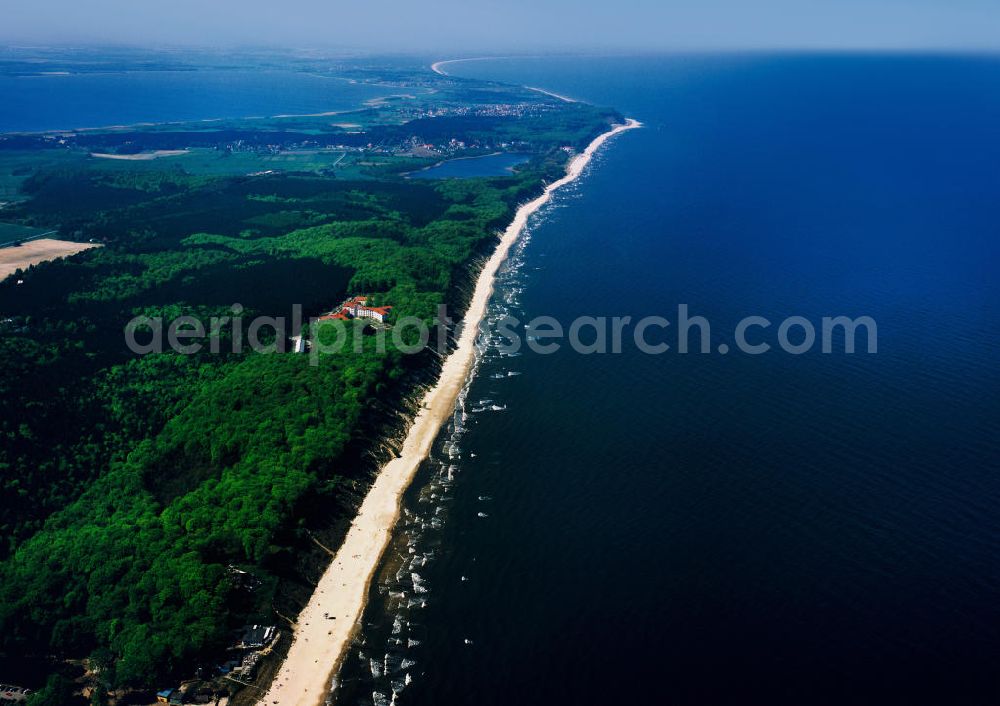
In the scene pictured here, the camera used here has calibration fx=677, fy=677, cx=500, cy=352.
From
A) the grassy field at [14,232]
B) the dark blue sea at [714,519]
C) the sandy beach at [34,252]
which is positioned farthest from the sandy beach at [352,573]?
the grassy field at [14,232]

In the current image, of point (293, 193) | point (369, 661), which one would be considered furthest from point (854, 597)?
point (293, 193)

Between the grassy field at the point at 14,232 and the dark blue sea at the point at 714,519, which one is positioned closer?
the dark blue sea at the point at 714,519

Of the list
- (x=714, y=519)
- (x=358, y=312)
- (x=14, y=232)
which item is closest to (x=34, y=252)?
(x=14, y=232)

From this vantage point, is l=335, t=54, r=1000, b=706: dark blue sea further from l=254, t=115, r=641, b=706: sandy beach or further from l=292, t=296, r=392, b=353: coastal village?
l=292, t=296, r=392, b=353: coastal village

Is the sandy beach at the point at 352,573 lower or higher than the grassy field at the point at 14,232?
lower

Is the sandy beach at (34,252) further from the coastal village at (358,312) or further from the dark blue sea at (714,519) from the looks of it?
the dark blue sea at (714,519)

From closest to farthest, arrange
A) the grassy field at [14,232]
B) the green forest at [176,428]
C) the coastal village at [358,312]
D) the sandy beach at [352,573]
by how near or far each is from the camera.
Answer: the sandy beach at [352,573] → the green forest at [176,428] → the coastal village at [358,312] → the grassy field at [14,232]

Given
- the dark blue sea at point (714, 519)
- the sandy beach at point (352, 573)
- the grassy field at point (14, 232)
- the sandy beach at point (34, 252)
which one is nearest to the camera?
the dark blue sea at point (714, 519)

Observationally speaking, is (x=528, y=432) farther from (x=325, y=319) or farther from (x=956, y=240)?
(x=956, y=240)
